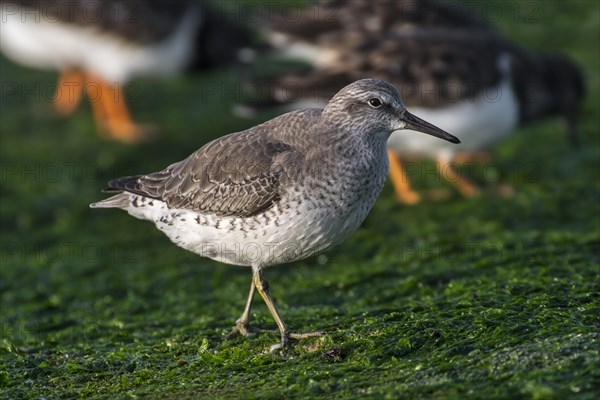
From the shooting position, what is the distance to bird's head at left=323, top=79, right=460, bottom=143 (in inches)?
258

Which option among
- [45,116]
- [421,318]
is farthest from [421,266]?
[45,116]

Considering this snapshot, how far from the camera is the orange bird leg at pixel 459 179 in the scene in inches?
429

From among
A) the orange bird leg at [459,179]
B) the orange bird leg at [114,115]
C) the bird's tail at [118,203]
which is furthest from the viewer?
the orange bird leg at [114,115]

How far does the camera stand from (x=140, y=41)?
13.2 m

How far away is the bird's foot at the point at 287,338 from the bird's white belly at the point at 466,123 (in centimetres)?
395

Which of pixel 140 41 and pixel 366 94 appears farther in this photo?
pixel 140 41

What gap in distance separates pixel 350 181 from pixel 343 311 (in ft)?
5.50

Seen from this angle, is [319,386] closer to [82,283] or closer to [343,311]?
[343,311]

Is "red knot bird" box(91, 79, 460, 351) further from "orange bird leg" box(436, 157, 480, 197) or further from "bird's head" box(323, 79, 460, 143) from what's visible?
"orange bird leg" box(436, 157, 480, 197)

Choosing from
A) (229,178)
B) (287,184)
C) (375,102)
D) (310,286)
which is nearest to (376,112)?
(375,102)

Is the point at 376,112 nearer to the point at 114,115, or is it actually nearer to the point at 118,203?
the point at 118,203

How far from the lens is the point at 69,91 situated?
46.9 feet

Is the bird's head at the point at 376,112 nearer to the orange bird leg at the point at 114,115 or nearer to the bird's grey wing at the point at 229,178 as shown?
the bird's grey wing at the point at 229,178

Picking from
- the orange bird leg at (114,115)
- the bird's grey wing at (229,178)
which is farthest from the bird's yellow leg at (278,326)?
the orange bird leg at (114,115)
